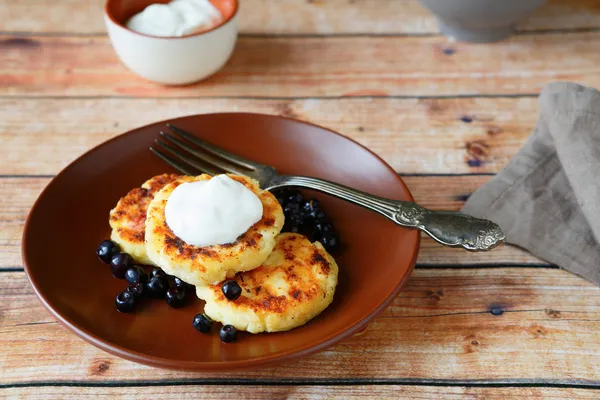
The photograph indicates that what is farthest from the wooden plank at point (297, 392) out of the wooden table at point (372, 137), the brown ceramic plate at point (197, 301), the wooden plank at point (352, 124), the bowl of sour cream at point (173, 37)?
the bowl of sour cream at point (173, 37)

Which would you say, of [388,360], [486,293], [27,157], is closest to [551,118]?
[486,293]

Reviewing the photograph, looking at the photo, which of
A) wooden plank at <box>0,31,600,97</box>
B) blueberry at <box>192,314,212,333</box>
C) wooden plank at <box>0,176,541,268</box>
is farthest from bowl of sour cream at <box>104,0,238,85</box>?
blueberry at <box>192,314,212,333</box>

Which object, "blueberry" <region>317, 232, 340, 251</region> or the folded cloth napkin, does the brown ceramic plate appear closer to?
"blueberry" <region>317, 232, 340, 251</region>

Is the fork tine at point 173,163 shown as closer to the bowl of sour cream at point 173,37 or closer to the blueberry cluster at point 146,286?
the blueberry cluster at point 146,286

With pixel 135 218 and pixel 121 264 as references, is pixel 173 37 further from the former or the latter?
pixel 121 264

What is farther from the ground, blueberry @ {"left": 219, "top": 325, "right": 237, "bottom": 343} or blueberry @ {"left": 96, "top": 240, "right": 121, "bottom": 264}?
blueberry @ {"left": 219, "top": 325, "right": 237, "bottom": 343}

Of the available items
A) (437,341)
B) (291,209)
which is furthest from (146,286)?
(437,341)
